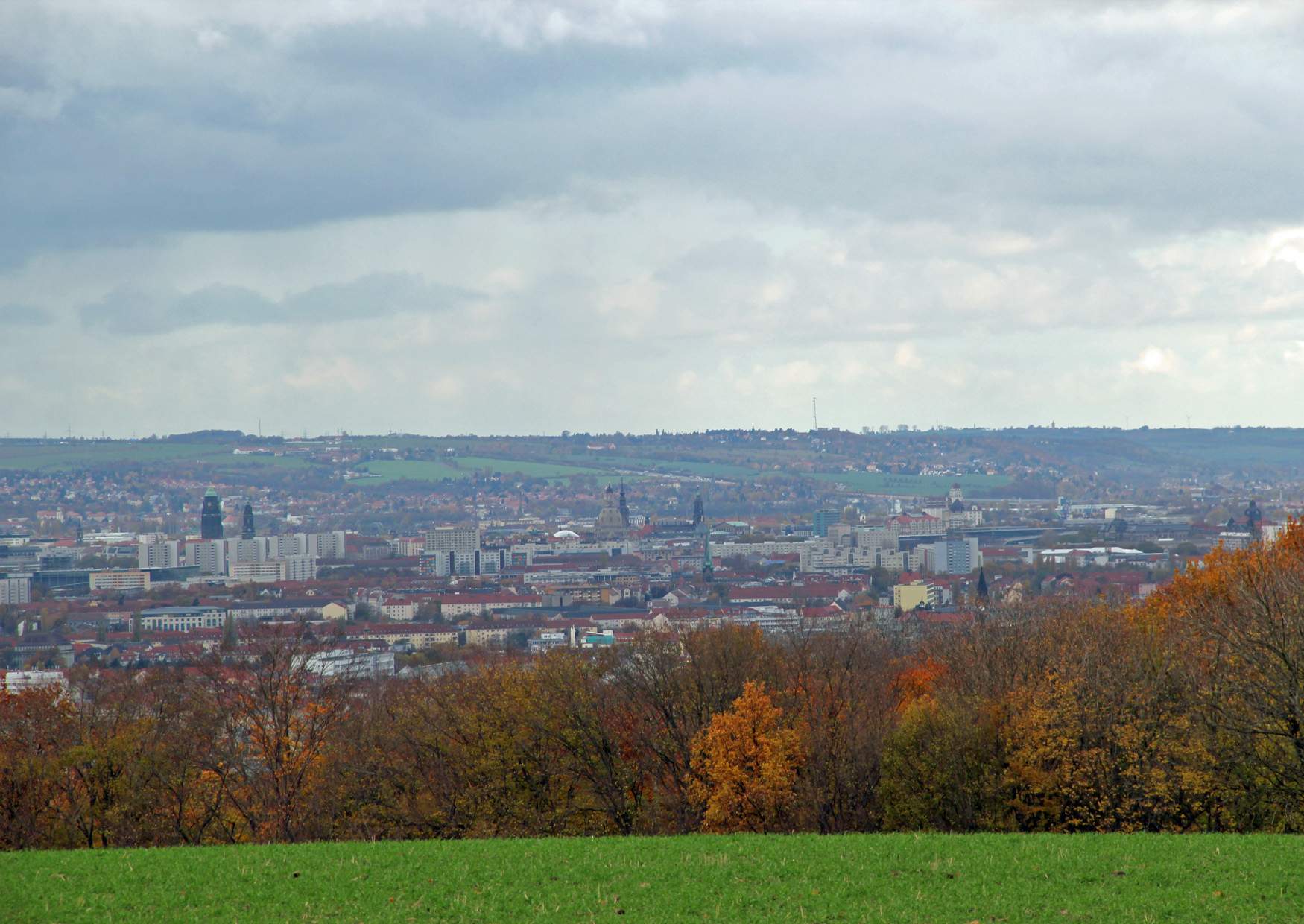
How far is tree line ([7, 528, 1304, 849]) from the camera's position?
33500 millimetres

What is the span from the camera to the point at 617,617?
6939 inches

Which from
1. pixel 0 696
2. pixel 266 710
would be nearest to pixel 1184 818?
pixel 266 710

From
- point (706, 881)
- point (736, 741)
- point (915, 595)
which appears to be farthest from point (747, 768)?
point (915, 595)

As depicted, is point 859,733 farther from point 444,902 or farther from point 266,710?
point 444,902

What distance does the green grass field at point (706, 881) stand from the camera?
2177cm

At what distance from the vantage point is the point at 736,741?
40.6 meters

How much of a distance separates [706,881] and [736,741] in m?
16.9

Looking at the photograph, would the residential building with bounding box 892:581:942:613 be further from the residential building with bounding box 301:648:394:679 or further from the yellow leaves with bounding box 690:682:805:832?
the yellow leaves with bounding box 690:682:805:832

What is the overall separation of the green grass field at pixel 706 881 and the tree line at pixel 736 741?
7.18 metres

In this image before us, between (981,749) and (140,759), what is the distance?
20.1 meters

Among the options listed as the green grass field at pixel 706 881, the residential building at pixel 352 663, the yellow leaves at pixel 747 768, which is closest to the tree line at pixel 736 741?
the yellow leaves at pixel 747 768

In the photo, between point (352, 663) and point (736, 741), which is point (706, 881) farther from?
point (352, 663)

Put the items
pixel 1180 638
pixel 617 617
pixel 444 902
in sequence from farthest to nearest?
pixel 617 617
pixel 1180 638
pixel 444 902

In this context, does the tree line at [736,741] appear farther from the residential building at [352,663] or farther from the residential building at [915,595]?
the residential building at [915,595]
